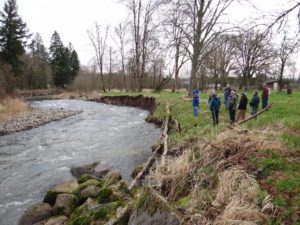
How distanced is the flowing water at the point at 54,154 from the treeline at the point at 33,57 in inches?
996

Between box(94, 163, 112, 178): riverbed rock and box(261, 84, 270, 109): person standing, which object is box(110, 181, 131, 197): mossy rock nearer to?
box(94, 163, 112, 178): riverbed rock

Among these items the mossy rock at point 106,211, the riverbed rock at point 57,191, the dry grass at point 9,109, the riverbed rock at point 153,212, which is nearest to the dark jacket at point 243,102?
the riverbed rock at point 57,191

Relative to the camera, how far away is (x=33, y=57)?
71.0m

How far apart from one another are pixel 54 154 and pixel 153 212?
32.9 feet

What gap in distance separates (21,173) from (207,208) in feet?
27.4

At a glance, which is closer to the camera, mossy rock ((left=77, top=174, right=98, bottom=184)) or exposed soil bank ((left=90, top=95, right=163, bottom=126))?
mossy rock ((left=77, top=174, right=98, bottom=184))

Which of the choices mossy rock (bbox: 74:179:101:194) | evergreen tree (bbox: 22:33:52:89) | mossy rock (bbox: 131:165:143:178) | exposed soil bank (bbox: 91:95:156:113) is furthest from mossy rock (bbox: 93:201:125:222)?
evergreen tree (bbox: 22:33:52:89)

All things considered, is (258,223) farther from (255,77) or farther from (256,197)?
(255,77)

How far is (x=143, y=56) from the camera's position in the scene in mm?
45156

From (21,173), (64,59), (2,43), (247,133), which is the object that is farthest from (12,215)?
(64,59)

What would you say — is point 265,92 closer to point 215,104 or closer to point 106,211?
point 215,104

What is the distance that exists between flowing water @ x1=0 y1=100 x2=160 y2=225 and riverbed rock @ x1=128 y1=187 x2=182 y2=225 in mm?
4133

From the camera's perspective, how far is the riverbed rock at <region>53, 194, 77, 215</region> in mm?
7477

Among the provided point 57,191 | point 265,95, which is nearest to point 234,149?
point 57,191
